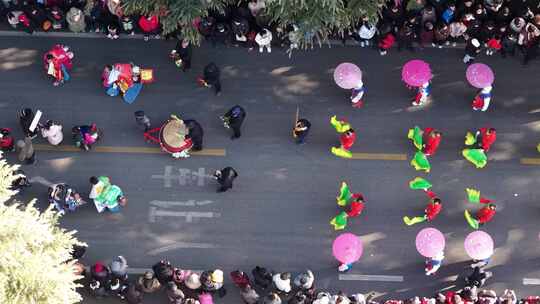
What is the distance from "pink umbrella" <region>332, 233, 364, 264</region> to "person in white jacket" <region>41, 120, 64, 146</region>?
756 cm

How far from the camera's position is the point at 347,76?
701 inches

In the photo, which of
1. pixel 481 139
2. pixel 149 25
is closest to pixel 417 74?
pixel 481 139

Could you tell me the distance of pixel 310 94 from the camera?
62.7ft

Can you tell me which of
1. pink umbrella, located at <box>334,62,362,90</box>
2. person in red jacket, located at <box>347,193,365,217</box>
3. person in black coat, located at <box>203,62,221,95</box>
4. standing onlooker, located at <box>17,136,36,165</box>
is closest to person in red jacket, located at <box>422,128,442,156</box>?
person in red jacket, located at <box>347,193,365,217</box>

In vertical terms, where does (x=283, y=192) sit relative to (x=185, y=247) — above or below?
above

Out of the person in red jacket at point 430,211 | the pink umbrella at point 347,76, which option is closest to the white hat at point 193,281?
the person in red jacket at point 430,211

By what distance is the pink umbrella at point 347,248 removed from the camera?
16828 millimetres

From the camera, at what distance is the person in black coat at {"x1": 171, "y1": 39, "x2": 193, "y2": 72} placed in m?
18.3

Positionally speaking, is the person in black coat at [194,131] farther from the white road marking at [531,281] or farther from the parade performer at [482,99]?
the white road marking at [531,281]

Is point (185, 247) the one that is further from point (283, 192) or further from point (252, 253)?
point (283, 192)

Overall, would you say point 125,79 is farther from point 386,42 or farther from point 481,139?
point 481,139

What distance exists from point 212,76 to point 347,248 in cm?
553

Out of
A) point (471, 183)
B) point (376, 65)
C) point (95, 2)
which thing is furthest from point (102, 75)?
point (471, 183)

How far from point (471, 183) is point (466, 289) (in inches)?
117
